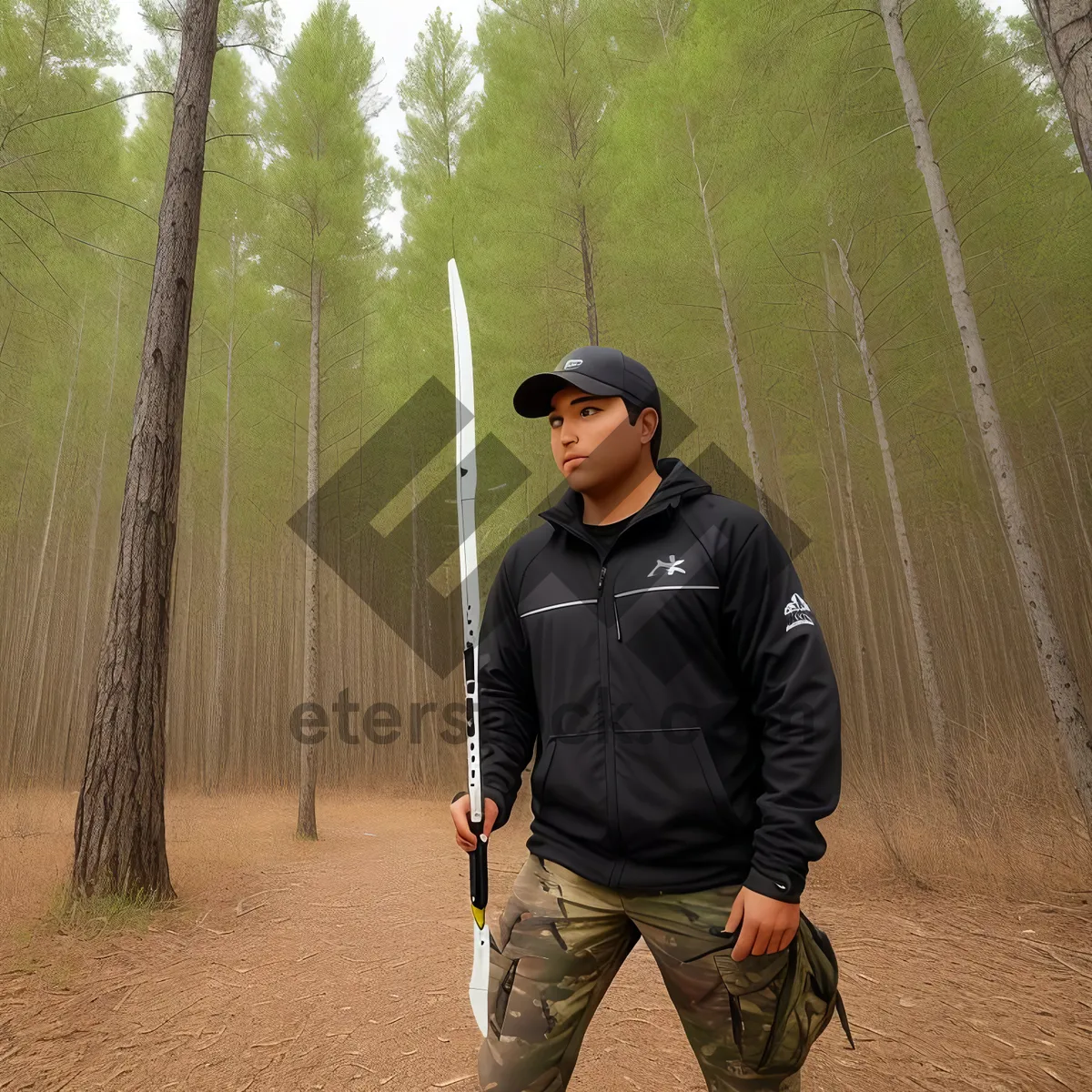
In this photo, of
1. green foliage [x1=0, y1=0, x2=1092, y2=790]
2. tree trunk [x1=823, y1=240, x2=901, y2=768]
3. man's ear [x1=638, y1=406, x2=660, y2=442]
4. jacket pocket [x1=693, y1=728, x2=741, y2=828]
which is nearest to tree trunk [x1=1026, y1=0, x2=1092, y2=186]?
man's ear [x1=638, y1=406, x2=660, y2=442]

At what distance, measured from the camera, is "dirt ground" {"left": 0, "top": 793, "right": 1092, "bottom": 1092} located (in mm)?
2203

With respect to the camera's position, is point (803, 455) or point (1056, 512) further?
point (803, 455)

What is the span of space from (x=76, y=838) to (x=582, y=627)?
407 centimetres

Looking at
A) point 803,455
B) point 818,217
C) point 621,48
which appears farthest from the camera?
point 803,455

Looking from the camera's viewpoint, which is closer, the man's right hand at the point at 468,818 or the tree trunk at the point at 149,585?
the man's right hand at the point at 468,818

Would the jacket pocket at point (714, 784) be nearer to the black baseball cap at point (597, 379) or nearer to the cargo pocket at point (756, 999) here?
the cargo pocket at point (756, 999)

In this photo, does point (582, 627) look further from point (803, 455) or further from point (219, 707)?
point (219, 707)

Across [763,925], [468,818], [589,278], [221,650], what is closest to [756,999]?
[763,925]

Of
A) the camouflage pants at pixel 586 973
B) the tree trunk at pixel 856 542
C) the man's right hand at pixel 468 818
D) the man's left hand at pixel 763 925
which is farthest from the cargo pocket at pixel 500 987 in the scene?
the tree trunk at pixel 856 542

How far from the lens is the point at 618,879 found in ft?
3.85

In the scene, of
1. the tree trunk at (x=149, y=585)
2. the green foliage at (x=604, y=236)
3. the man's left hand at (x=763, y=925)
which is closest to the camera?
the man's left hand at (x=763, y=925)

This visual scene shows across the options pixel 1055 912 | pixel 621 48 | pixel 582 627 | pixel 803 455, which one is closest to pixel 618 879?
pixel 582 627

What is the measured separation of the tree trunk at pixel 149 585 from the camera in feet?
12.8

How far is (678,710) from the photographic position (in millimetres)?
1204
